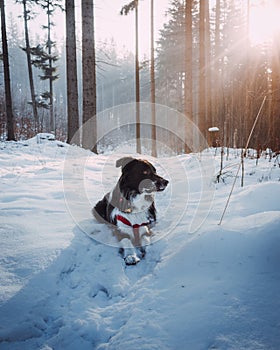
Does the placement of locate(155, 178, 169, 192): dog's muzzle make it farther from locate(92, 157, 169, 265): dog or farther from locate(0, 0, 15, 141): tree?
locate(0, 0, 15, 141): tree

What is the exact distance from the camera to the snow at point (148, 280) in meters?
1.36

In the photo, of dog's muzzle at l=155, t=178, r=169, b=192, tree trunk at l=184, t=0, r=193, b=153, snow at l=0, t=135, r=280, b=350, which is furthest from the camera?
tree trunk at l=184, t=0, r=193, b=153

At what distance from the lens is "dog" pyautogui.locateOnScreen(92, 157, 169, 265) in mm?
2664

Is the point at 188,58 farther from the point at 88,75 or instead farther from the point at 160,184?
the point at 160,184

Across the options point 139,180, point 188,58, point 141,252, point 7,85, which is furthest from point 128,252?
point 7,85

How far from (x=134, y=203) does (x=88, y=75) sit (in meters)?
7.53

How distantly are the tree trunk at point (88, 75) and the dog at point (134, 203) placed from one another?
6.67 m

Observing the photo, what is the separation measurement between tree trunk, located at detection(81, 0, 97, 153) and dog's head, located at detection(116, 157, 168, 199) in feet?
21.9

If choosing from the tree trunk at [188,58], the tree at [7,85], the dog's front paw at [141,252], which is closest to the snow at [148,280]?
the dog's front paw at [141,252]

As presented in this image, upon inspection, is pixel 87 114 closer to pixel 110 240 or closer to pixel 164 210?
pixel 164 210

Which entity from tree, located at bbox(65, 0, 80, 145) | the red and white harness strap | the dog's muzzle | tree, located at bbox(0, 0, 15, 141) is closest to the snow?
the red and white harness strap

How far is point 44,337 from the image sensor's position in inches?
57.3

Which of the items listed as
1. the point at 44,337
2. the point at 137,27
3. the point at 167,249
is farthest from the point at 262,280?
the point at 137,27

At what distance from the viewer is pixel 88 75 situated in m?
8.71
